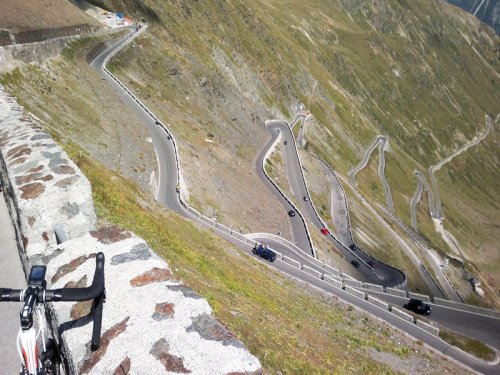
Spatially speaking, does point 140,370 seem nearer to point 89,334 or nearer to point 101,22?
point 89,334

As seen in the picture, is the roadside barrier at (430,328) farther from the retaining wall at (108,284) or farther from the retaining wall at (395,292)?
the retaining wall at (108,284)

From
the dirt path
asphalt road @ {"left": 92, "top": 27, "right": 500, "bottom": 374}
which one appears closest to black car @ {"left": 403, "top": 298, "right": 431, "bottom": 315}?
asphalt road @ {"left": 92, "top": 27, "right": 500, "bottom": 374}

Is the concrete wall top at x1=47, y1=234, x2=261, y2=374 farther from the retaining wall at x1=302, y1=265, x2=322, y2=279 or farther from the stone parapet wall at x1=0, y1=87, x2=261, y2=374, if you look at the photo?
the retaining wall at x1=302, y1=265, x2=322, y2=279

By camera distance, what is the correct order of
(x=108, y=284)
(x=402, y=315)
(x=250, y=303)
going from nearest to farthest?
(x=108, y=284)
(x=250, y=303)
(x=402, y=315)

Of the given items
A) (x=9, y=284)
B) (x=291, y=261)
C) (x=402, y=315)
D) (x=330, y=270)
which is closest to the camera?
(x=9, y=284)

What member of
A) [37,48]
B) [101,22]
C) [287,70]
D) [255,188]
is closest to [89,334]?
[37,48]

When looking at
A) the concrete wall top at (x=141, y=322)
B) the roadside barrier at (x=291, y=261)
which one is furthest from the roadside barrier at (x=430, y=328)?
the concrete wall top at (x=141, y=322)

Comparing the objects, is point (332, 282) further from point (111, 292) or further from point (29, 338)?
point (29, 338)

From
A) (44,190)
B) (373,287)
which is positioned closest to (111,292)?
(44,190)
